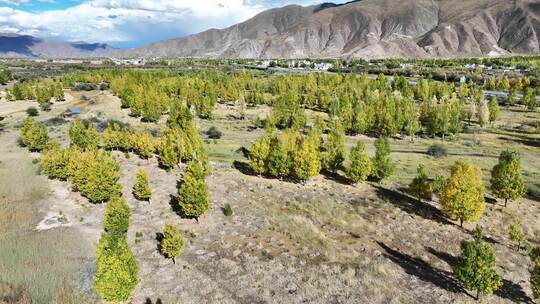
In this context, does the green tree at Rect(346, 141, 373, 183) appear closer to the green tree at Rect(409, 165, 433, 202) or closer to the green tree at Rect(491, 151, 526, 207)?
the green tree at Rect(409, 165, 433, 202)

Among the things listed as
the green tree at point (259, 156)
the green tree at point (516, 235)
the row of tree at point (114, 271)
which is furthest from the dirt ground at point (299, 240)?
the row of tree at point (114, 271)

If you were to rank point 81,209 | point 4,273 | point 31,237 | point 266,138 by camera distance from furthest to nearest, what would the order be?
point 266,138, point 81,209, point 31,237, point 4,273

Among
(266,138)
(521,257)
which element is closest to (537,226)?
(521,257)

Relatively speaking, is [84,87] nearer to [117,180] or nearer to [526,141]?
[117,180]

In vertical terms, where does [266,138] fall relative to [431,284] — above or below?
above

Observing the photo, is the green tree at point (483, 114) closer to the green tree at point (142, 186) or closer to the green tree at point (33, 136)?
the green tree at point (142, 186)

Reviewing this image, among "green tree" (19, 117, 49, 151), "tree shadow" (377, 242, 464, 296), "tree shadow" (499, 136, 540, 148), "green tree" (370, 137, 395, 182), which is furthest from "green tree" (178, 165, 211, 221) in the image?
"tree shadow" (499, 136, 540, 148)

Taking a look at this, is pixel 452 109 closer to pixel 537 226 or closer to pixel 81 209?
pixel 537 226
